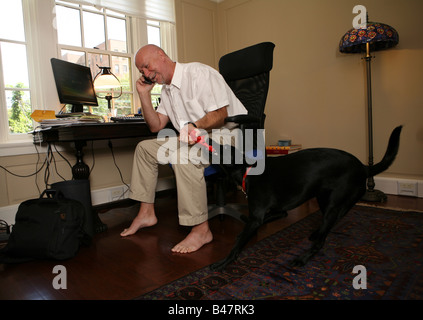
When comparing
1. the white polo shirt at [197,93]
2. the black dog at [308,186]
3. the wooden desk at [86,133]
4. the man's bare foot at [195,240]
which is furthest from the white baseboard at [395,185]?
the wooden desk at [86,133]

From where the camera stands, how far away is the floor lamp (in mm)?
2123

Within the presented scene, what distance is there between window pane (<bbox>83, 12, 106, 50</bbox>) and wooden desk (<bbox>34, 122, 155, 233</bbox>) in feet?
3.32

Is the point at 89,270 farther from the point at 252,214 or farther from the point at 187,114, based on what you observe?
the point at 187,114

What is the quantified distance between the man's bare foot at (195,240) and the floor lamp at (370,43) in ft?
4.83

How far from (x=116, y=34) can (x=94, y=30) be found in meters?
0.22

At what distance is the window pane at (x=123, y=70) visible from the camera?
2.75 meters

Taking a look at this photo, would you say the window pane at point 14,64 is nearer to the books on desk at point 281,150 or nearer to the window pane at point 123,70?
the window pane at point 123,70

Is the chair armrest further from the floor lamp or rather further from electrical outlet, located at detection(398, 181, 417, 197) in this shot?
electrical outlet, located at detection(398, 181, 417, 197)

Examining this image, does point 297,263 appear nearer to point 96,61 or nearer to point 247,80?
point 247,80

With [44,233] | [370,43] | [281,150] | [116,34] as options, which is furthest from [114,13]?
[370,43]

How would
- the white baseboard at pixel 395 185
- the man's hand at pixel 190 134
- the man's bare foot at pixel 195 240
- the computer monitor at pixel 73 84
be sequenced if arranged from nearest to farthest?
1. the man's hand at pixel 190 134
2. the man's bare foot at pixel 195 240
3. the computer monitor at pixel 73 84
4. the white baseboard at pixel 395 185

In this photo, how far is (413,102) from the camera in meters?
2.36

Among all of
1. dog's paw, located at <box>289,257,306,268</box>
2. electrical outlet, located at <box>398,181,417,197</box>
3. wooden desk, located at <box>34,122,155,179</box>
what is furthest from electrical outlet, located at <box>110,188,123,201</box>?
electrical outlet, located at <box>398,181,417,197</box>

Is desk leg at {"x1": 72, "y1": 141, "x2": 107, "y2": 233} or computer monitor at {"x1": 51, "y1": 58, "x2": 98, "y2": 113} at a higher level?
computer monitor at {"x1": 51, "y1": 58, "x2": 98, "y2": 113}
